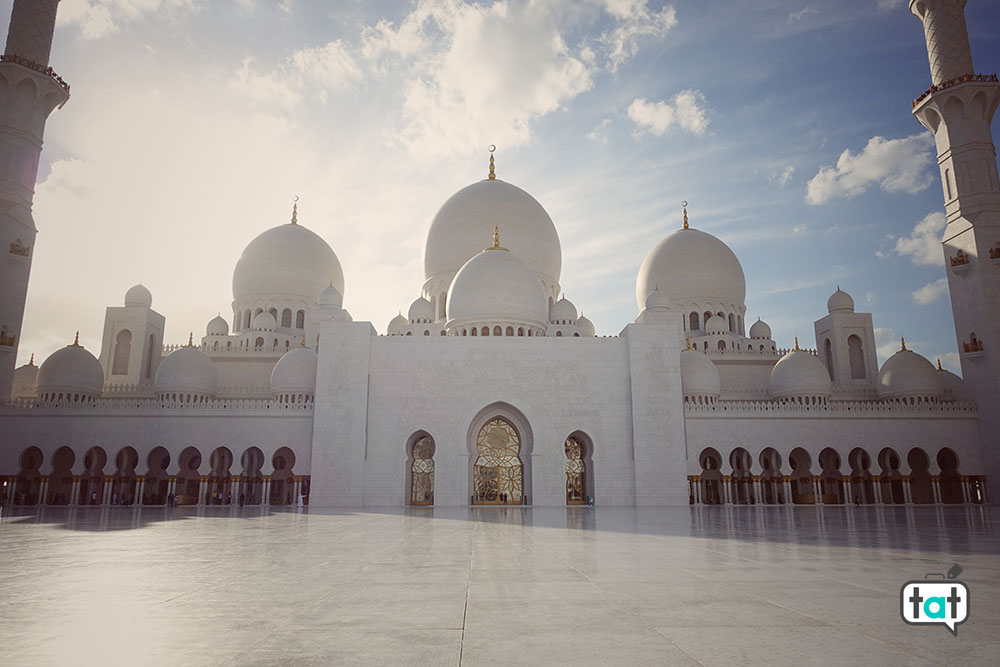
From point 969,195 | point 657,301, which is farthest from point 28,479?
point 969,195

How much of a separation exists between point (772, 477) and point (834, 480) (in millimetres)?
2562

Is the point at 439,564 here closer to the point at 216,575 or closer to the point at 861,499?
the point at 216,575

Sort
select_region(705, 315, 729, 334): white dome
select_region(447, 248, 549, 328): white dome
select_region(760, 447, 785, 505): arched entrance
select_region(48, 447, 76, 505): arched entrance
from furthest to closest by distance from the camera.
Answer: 1. select_region(705, 315, 729, 334): white dome
2. select_region(447, 248, 549, 328): white dome
3. select_region(760, 447, 785, 505): arched entrance
4. select_region(48, 447, 76, 505): arched entrance

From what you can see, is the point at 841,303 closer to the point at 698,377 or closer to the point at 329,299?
the point at 698,377

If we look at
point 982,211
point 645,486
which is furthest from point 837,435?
point 982,211

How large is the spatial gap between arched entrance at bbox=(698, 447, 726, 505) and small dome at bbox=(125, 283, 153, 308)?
22.6m

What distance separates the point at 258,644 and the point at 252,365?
2617cm

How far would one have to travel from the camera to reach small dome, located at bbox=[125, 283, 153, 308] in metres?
27.3

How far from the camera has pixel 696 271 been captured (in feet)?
97.2

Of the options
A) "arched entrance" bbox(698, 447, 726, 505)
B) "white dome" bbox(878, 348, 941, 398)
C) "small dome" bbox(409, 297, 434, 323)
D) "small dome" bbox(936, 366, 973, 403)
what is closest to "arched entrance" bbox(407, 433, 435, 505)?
"small dome" bbox(409, 297, 434, 323)

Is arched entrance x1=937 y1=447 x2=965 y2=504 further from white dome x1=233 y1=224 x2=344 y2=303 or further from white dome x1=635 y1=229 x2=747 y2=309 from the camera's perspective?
white dome x1=233 y1=224 x2=344 y2=303

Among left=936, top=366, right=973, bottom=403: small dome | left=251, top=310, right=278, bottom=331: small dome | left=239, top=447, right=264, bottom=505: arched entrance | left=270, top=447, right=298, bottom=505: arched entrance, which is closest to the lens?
left=239, top=447, right=264, bottom=505: arched entrance

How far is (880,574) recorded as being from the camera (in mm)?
4508

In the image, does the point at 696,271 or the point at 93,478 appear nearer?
the point at 93,478
